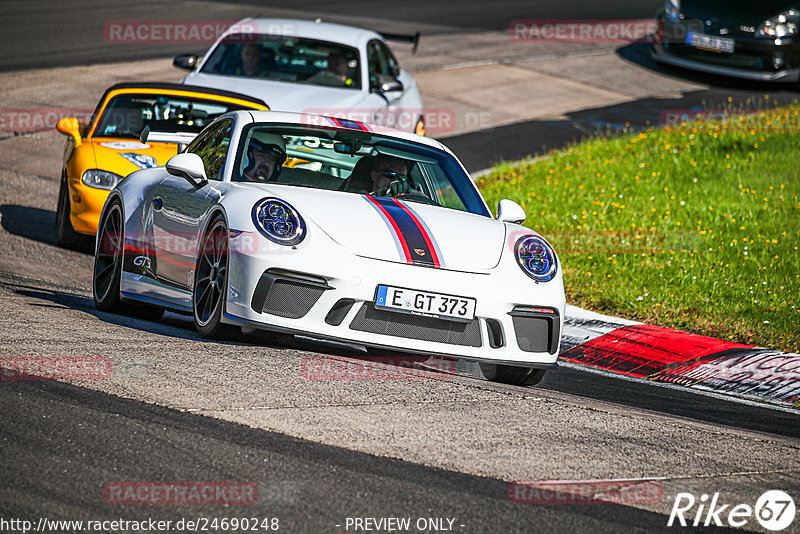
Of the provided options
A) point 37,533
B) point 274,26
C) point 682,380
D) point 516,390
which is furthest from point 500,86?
point 37,533

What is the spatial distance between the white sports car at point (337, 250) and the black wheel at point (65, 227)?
1938 millimetres

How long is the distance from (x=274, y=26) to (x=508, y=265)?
7524 millimetres

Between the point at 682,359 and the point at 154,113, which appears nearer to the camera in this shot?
the point at 682,359

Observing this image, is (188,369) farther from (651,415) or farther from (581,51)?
(581,51)

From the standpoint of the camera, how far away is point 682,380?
23.7 feet

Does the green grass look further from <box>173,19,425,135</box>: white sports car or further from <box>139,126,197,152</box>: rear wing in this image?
<box>139,126,197,152</box>: rear wing

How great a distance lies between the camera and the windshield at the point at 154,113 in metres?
9.63

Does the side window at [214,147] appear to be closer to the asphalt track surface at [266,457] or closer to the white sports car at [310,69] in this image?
the asphalt track surface at [266,457]

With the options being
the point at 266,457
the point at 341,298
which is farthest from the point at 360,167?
the point at 266,457

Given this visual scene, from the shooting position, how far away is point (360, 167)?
6.77 meters

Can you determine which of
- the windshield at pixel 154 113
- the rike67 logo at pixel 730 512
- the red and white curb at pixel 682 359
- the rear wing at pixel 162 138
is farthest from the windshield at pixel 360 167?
the rike67 logo at pixel 730 512

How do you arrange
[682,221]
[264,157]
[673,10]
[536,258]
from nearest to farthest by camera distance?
1. [536,258]
2. [264,157]
3. [682,221]
4. [673,10]

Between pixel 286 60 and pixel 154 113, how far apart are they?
2843mm

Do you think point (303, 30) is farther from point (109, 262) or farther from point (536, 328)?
point (536, 328)
